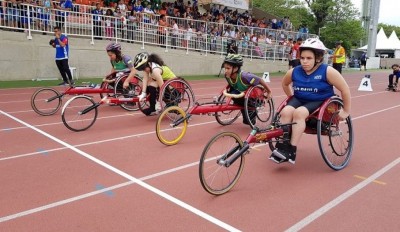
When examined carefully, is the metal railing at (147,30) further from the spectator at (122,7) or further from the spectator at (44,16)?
the spectator at (122,7)

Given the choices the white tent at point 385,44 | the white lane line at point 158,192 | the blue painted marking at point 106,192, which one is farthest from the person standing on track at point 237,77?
the white tent at point 385,44

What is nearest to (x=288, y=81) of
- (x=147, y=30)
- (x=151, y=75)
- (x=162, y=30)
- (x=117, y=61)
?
(x=151, y=75)

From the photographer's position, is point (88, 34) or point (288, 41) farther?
point (288, 41)

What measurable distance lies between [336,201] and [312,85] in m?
1.47

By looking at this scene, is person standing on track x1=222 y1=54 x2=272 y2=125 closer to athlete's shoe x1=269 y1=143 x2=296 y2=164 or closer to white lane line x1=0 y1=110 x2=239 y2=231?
athlete's shoe x1=269 y1=143 x2=296 y2=164

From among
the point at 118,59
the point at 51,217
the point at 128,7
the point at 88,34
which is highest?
the point at 128,7

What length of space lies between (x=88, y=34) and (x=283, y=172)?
1261 centimetres

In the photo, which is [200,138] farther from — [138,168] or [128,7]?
[128,7]

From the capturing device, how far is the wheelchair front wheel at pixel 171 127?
5.52 meters

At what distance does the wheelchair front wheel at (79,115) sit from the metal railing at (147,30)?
8.31 meters

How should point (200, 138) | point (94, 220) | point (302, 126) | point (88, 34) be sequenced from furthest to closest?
point (88, 34)
point (200, 138)
point (302, 126)
point (94, 220)

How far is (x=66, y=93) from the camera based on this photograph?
7.20m

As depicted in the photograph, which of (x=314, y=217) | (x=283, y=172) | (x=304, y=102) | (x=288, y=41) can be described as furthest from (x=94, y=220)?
(x=288, y=41)

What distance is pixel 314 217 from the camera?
3406 millimetres
